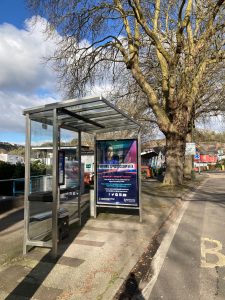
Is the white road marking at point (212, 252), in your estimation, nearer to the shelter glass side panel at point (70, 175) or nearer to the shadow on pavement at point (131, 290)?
the shadow on pavement at point (131, 290)

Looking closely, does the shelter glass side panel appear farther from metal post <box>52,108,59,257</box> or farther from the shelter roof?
metal post <box>52,108,59,257</box>

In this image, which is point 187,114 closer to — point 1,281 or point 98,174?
point 98,174

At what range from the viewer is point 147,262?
5.56 meters

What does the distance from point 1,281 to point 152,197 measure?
399 inches

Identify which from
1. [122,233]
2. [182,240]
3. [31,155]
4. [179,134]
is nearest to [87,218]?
[122,233]

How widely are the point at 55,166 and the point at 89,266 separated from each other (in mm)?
1747

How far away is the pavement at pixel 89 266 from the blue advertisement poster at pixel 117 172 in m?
0.99

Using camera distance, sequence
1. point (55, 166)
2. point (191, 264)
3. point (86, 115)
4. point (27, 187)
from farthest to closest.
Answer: point (86, 115) < point (27, 187) < point (55, 166) < point (191, 264)

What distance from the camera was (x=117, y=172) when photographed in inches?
360

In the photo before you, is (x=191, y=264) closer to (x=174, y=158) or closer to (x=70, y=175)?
(x=70, y=175)

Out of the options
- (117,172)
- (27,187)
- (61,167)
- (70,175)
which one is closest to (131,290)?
→ (27,187)

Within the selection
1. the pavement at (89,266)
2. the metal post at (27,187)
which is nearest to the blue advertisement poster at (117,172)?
the pavement at (89,266)

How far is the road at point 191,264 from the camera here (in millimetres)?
4359

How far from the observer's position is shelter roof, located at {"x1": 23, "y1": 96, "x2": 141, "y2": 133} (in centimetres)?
585
